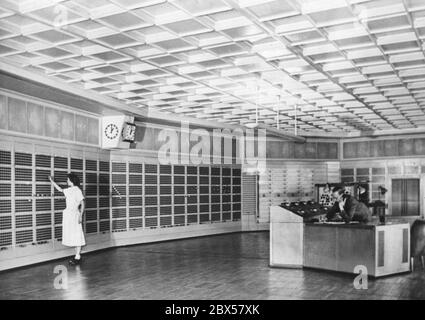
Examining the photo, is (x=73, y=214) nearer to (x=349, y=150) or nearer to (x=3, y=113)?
(x=3, y=113)

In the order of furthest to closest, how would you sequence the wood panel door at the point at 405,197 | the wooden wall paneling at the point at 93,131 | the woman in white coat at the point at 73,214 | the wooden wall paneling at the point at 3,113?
the wood panel door at the point at 405,197
the wooden wall paneling at the point at 93,131
the woman in white coat at the point at 73,214
the wooden wall paneling at the point at 3,113

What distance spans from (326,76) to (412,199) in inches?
314

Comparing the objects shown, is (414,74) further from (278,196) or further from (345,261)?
(278,196)

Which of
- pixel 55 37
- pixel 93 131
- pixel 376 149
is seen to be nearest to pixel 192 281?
pixel 55 37

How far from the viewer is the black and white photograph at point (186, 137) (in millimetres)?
5457

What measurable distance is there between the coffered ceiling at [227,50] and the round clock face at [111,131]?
703 millimetres

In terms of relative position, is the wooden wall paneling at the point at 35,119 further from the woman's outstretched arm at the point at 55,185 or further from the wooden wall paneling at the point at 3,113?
the woman's outstretched arm at the point at 55,185

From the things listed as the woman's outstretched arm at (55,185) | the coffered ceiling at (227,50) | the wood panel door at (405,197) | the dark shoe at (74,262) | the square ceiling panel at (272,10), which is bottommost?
the dark shoe at (74,262)

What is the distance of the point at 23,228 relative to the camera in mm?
8133

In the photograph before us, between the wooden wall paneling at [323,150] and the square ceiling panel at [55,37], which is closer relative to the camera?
the square ceiling panel at [55,37]

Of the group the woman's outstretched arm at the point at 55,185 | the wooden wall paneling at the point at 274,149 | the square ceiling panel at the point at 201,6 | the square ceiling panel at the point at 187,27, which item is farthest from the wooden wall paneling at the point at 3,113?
the wooden wall paneling at the point at 274,149

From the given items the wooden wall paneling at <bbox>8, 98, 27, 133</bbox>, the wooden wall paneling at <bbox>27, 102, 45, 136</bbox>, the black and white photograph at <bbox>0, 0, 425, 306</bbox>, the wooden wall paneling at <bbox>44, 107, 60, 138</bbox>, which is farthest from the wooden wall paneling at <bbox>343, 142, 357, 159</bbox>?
the wooden wall paneling at <bbox>8, 98, 27, 133</bbox>

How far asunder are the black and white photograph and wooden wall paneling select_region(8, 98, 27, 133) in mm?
25
